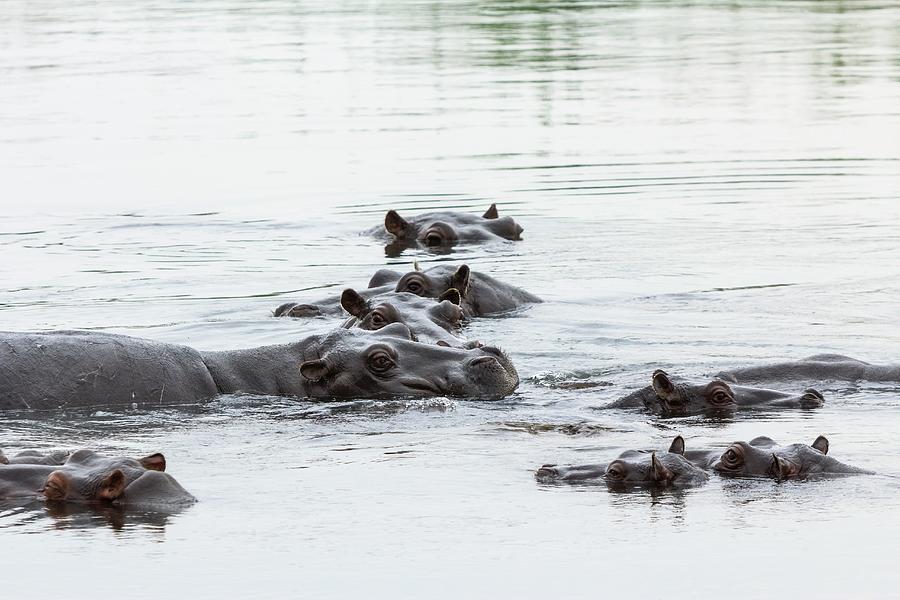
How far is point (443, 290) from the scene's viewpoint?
1335 centimetres

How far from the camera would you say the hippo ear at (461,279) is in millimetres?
13195

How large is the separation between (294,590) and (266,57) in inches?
1307

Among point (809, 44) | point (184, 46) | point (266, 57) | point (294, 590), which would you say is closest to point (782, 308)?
point (294, 590)

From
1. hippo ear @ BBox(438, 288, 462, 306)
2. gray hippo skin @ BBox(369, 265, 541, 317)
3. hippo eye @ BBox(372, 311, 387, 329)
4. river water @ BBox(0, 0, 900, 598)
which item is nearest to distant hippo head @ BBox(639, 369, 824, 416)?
river water @ BBox(0, 0, 900, 598)

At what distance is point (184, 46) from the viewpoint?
42.9 m

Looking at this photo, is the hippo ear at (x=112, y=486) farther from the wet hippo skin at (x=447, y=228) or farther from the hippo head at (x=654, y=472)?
the wet hippo skin at (x=447, y=228)

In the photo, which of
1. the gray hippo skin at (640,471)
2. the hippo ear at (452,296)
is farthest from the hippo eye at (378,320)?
the gray hippo skin at (640,471)

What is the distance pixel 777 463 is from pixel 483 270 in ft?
25.2

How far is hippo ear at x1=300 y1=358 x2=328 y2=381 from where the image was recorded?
10.4 metres

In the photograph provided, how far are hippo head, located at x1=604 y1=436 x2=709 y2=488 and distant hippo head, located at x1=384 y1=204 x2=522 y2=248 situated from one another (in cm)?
880

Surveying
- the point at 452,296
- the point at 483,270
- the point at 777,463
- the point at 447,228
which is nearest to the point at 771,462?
the point at 777,463

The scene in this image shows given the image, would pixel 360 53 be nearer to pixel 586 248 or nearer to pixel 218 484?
pixel 586 248

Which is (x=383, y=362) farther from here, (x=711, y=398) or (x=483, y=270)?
(x=483, y=270)

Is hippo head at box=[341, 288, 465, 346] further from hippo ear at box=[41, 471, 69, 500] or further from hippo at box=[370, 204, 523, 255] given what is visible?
hippo at box=[370, 204, 523, 255]
